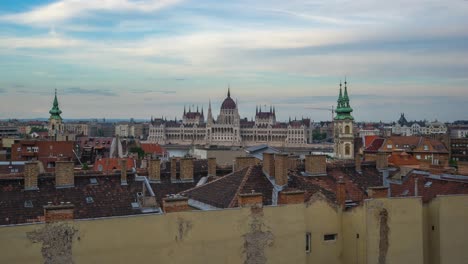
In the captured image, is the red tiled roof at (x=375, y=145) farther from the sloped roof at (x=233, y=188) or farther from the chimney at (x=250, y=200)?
the chimney at (x=250, y=200)

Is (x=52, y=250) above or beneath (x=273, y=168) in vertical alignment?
beneath

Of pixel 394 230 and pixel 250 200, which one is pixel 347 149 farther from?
pixel 250 200

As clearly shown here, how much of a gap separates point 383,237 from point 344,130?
67.6 m

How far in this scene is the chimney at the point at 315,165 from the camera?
20281 mm

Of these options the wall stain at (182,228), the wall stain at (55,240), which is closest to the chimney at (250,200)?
the wall stain at (182,228)

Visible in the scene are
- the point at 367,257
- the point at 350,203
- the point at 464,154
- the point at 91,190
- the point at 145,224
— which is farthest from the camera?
the point at 464,154

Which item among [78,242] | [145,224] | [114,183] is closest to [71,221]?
[78,242]

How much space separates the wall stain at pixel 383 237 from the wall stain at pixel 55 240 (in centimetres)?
765

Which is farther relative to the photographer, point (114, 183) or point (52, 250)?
point (114, 183)

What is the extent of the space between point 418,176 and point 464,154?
6748cm

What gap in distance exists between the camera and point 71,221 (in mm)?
11000

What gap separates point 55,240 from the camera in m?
10.8

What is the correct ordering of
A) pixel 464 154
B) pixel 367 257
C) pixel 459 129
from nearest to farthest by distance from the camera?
1. pixel 367 257
2. pixel 464 154
3. pixel 459 129

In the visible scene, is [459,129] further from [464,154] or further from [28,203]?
[28,203]
